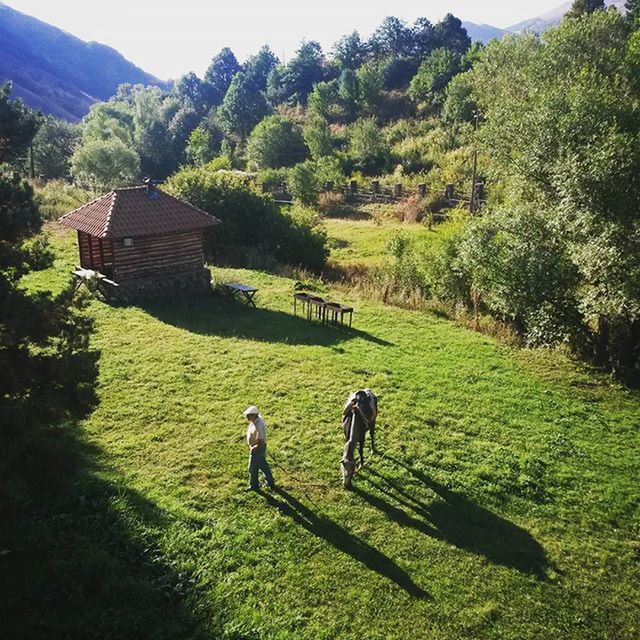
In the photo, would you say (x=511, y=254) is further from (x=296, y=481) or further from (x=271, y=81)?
(x=271, y=81)

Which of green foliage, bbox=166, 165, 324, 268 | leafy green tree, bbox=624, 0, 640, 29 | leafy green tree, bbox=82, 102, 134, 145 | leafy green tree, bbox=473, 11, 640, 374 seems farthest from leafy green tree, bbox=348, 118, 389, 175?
leafy green tree, bbox=473, 11, 640, 374

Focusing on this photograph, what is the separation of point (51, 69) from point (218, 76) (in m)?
94.7

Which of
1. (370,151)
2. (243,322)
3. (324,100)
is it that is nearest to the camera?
(243,322)

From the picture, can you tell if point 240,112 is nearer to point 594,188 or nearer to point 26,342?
point 594,188

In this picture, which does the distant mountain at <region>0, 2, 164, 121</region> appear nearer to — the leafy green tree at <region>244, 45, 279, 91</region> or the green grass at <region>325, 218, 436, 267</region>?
the leafy green tree at <region>244, 45, 279, 91</region>

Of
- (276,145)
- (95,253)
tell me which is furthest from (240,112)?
(95,253)

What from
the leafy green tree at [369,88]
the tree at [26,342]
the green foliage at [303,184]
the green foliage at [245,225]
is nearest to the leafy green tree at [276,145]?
the leafy green tree at [369,88]

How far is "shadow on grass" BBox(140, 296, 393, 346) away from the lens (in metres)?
17.1

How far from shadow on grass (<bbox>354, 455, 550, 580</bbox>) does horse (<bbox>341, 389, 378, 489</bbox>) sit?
387mm

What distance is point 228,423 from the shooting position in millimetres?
11664

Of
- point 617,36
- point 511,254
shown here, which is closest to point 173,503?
point 511,254

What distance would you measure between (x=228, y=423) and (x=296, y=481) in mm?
2467

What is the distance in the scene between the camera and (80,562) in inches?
305

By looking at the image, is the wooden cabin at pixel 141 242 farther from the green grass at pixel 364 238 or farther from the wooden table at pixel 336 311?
the green grass at pixel 364 238
